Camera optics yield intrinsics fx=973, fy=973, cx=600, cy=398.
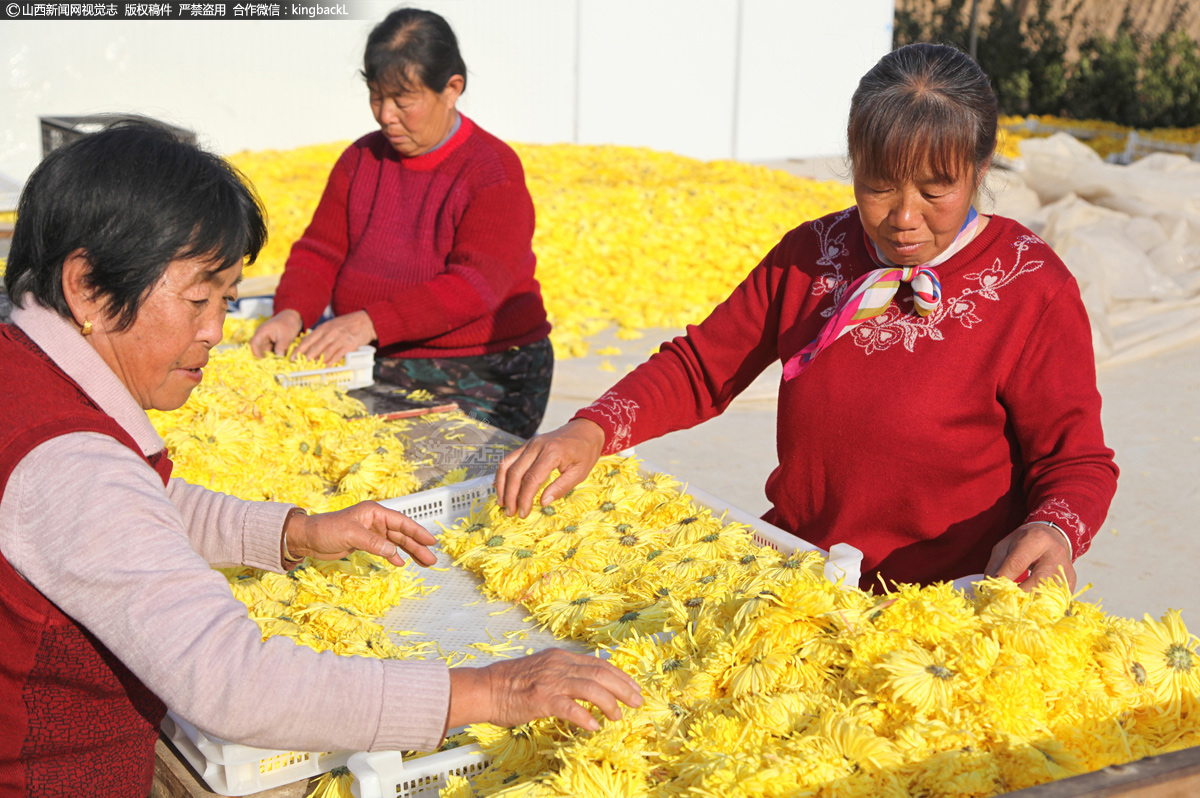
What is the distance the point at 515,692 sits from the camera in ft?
4.66

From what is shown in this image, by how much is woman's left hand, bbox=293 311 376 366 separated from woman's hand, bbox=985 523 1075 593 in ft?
7.40

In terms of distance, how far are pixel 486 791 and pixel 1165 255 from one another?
27.8 feet

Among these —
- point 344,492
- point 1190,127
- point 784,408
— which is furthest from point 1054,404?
point 1190,127

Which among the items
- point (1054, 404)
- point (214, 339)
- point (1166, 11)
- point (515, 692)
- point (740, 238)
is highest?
point (1166, 11)

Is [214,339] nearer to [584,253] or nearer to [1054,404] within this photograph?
[1054,404]

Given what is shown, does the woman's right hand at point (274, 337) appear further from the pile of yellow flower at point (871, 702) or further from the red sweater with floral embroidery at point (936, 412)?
the pile of yellow flower at point (871, 702)

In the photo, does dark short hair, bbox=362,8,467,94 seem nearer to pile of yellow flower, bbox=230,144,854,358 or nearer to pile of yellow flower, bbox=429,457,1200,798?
pile of yellow flower, bbox=429,457,1200,798

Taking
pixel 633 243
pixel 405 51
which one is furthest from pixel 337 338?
pixel 633 243

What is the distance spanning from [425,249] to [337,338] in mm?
489

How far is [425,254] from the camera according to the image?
3559mm

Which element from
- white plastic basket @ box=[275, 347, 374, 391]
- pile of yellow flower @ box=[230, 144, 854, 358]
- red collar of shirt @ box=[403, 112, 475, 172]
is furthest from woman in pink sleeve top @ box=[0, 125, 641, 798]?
pile of yellow flower @ box=[230, 144, 854, 358]

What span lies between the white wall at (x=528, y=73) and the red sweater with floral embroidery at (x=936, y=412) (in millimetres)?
10708

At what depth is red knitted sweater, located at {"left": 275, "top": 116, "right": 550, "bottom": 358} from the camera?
342 centimetres

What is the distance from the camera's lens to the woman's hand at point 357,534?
187 cm
